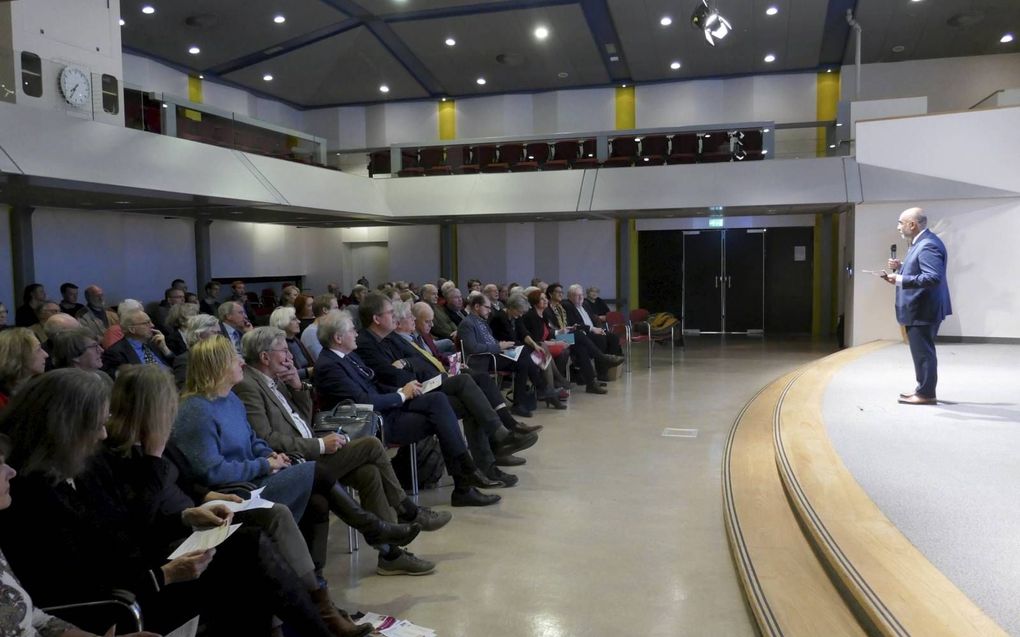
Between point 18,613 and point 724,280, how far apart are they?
1415 cm

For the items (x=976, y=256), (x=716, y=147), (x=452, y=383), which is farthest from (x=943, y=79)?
(x=452, y=383)

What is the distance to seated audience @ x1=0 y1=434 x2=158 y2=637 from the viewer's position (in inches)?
64.8

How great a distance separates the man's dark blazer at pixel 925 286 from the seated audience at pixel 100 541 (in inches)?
192

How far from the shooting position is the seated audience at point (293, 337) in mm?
5238

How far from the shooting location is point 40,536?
1933 mm

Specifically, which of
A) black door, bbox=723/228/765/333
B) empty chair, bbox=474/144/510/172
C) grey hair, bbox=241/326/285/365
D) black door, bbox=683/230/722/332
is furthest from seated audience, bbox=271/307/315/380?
black door, bbox=723/228/765/333

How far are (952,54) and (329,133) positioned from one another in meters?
13.3

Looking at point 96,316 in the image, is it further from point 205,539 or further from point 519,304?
point 205,539

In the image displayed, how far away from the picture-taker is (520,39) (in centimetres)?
1400

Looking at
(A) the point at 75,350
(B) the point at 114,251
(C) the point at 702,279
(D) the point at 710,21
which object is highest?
(D) the point at 710,21

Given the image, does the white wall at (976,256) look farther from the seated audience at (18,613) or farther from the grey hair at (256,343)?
the seated audience at (18,613)

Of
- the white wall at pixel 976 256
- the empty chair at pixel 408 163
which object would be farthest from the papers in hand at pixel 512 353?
the empty chair at pixel 408 163

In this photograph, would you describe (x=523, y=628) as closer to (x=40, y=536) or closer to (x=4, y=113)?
(x=40, y=536)

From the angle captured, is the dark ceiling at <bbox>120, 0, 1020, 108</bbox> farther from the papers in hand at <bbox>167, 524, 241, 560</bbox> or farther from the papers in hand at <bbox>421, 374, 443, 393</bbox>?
the papers in hand at <bbox>167, 524, 241, 560</bbox>
